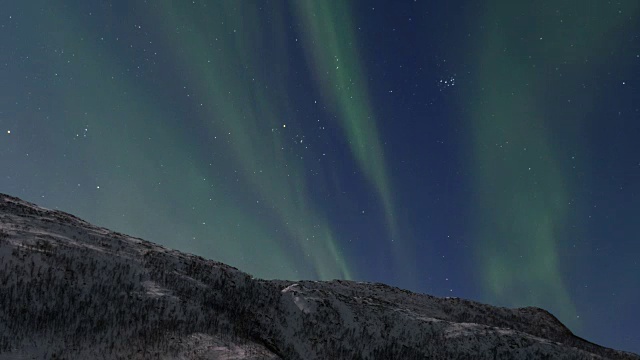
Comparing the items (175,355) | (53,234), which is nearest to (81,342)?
(175,355)

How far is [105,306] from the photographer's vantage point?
506 inches

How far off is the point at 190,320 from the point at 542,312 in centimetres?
4107

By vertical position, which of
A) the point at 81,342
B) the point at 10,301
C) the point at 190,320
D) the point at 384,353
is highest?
the point at 384,353

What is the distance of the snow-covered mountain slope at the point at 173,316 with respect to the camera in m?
10.7

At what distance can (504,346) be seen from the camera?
63.2 ft

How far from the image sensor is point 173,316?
43.1ft

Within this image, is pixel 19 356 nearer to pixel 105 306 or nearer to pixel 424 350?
pixel 105 306

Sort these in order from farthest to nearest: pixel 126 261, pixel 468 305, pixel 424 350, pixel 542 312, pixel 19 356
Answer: pixel 542 312 < pixel 468 305 < pixel 424 350 < pixel 126 261 < pixel 19 356

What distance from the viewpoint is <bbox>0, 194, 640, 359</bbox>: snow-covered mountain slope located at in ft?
35.0

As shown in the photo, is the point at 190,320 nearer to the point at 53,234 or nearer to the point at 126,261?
the point at 126,261

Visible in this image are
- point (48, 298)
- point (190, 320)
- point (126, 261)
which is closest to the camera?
point (48, 298)

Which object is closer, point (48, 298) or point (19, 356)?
point (19, 356)

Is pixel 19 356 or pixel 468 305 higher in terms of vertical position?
pixel 468 305

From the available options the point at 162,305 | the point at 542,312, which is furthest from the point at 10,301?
the point at 542,312
